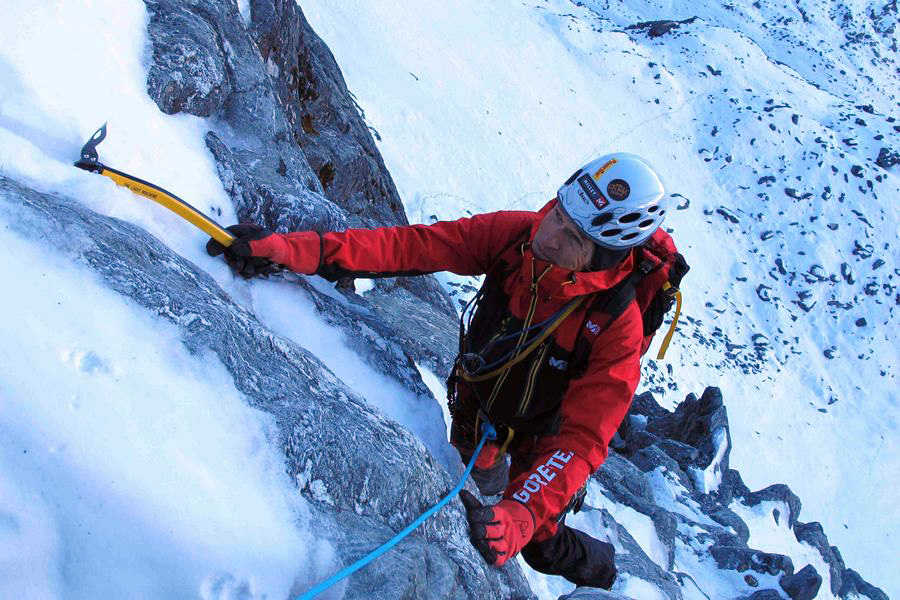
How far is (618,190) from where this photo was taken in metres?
4.26

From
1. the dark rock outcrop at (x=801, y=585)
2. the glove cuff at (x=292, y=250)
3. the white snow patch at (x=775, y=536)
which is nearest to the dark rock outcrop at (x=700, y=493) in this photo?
the dark rock outcrop at (x=801, y=585)

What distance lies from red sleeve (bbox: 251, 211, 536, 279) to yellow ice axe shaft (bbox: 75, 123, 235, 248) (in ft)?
1.31

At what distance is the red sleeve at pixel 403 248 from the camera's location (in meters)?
4.70

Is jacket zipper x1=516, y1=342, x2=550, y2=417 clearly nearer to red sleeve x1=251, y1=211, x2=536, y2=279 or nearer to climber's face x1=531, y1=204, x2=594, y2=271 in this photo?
climber's face x1=531, y1=204, x2=594, y2=271

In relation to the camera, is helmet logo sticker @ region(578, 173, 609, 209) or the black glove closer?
helmet logo sticker @ region(578, 173, 609, 209)

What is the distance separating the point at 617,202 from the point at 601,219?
6.1 inches

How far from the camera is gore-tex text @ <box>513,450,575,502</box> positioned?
4.26 meters

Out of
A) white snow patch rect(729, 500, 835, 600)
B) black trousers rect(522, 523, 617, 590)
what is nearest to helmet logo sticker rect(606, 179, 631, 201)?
black trousers rect(522, 523, 617, 590)

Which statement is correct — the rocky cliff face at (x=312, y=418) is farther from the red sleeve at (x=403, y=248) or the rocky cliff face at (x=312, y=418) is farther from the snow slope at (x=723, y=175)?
the snow slope at (x=723, y=175)

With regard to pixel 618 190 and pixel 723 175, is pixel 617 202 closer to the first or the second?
pixel 618 190

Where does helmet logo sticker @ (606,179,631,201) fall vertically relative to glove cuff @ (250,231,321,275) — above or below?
below

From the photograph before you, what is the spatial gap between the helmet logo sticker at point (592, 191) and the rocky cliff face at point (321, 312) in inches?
82.0

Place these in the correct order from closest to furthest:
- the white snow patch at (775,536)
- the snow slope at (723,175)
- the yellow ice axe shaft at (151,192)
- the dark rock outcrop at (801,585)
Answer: the yellow ice axe shaft at (151,192)
the dark rock outcrop at (801,585)
the white snow patch at (775,536)
the snow slope at (723,175)

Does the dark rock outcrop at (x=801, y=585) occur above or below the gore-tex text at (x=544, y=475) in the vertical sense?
below
